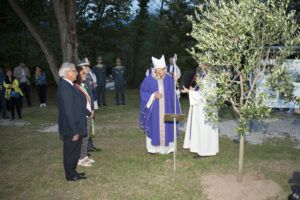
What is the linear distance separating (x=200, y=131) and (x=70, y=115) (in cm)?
304

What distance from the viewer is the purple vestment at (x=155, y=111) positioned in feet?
20.8

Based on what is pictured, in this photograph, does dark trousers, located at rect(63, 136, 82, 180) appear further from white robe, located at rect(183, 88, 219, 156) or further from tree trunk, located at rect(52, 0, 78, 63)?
tree trunk, located at rect(52, 0, 78, 63)

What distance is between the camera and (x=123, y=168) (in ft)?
18.4

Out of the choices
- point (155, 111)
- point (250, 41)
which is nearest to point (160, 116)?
point (155, 111)

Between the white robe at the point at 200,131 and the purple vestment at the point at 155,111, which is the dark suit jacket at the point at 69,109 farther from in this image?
the white robe at the point at 200,131

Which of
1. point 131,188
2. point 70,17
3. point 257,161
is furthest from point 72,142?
point 70,17

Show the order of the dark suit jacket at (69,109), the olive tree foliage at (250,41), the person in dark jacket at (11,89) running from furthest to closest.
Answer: the person in dark jacket at (11,89), the dark suit jacket at (69,109), the olive tree foliage at (250,41)

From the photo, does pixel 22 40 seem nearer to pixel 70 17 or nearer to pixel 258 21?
pixel 70 17

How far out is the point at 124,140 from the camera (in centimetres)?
780

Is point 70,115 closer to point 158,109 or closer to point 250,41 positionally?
point 158,109

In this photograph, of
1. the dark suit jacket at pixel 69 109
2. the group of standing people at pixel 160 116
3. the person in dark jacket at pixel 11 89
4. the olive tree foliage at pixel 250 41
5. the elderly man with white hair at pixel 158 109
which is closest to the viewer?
the olive tree foliage at pixel 250 41

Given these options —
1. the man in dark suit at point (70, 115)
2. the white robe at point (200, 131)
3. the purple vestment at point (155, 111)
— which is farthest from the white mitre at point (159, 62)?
the man in dark suit at point (70, 115)

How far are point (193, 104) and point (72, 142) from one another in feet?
9.39

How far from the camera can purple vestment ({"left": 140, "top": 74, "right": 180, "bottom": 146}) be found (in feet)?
20.8
